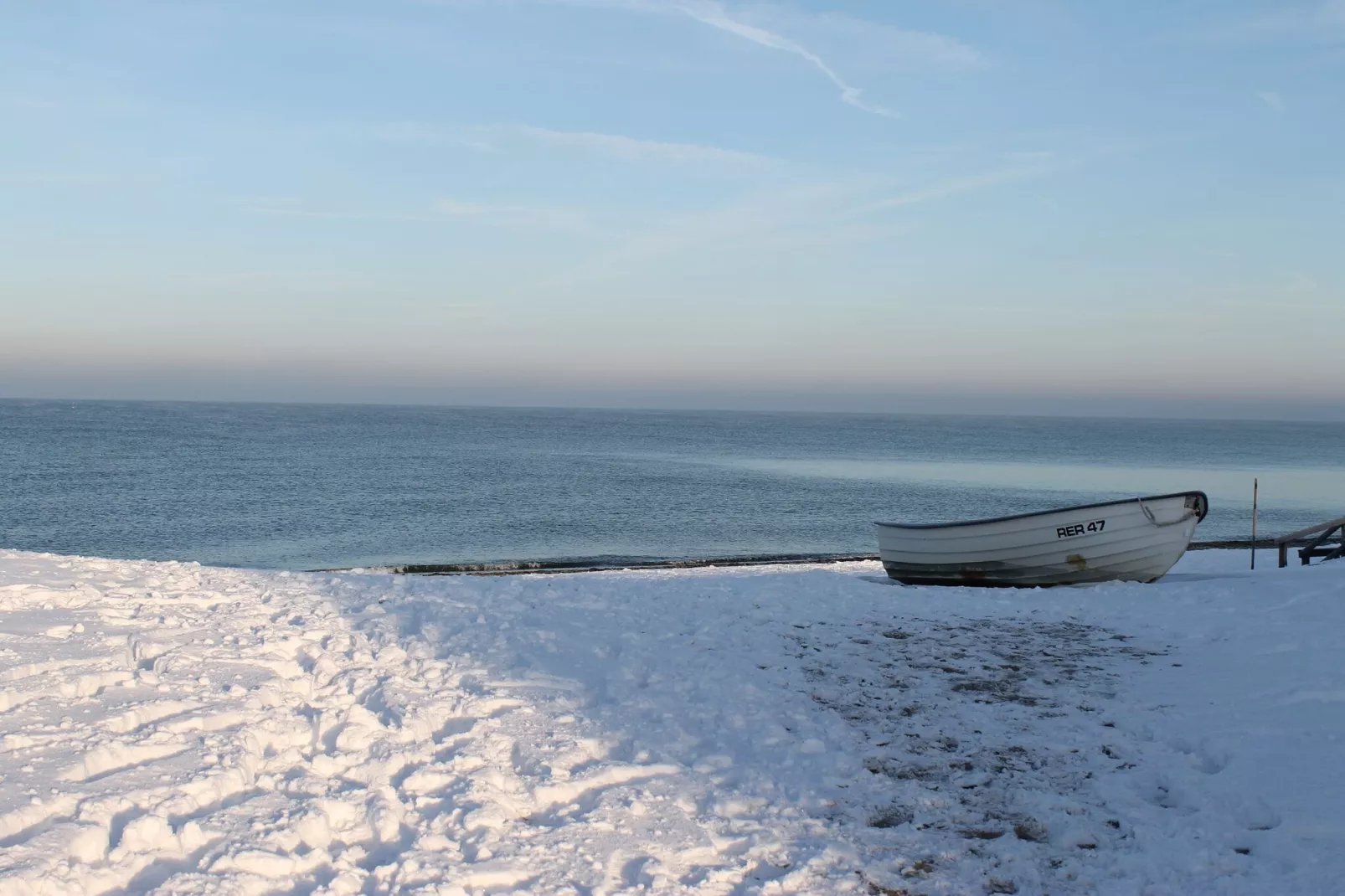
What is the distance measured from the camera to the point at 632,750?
5668 mm

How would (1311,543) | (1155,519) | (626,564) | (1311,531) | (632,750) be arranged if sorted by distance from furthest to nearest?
(626,564)
(1311,543)
(1311,531)
(1155,519)
(632,750)

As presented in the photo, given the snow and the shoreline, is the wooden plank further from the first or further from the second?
the snow

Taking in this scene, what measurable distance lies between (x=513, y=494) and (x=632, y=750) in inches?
1451

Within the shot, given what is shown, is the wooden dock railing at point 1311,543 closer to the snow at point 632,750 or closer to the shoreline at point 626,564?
the shoreline at point 626,564

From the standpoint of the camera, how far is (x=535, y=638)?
8234 mm

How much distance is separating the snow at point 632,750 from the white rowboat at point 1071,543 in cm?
362

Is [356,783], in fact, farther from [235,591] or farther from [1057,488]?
[1057,488]

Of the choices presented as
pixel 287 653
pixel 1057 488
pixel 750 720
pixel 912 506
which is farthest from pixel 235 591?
pixel 1057 488

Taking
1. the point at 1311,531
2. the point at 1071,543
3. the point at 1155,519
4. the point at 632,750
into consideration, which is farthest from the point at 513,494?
the point at 632,750

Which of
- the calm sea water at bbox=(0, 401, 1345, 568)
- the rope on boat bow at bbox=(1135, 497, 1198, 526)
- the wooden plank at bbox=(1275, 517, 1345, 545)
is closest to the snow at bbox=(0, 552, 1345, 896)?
the rope on boat bow at bbox=(1135, 497, 1198, 526)

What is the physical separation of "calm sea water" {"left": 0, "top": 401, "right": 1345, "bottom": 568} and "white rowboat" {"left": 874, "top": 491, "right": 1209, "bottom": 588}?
1229 cm

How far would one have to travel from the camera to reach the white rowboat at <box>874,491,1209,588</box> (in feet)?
42.7

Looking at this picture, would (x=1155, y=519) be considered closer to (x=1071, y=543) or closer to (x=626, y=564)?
(x=1071, y=543)

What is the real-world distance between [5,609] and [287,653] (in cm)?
248
